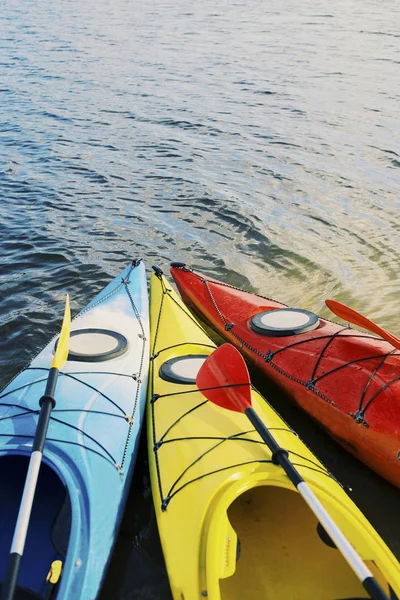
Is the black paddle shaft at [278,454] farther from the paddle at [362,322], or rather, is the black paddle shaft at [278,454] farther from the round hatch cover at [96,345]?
the round hatch cover at [96,345]

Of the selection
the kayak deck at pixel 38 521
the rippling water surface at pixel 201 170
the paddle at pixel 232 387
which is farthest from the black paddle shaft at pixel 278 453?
the rippling water surface at pixel 201 170

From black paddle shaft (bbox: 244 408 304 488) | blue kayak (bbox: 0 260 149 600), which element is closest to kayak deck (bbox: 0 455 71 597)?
blue kayak (bbox: 0 260 149 600)

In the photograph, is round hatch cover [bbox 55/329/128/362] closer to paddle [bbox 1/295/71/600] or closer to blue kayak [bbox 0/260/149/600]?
blue kayak [bbox 0/260/149/600]

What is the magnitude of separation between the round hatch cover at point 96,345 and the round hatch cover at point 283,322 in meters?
1.07

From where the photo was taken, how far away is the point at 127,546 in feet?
10.3

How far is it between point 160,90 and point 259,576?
36.2ft

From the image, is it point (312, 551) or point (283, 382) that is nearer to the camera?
point (312, 551)

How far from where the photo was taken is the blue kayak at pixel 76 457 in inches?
110

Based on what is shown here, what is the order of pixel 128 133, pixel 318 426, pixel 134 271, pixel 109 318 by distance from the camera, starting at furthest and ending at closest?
pixel 128 133 → pixel 134 271 → pixel 109 318 → pixel 318 426

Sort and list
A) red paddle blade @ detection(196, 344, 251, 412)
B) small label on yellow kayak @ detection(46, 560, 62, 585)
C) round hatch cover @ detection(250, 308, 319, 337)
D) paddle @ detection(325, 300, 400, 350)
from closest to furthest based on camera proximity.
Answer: small label on yellow kayak @ detection(46, 560, 62, 585) → red paddle blade @ detection(196, 344, 251, 412) → paddle @ detection(325, 300, 400, 350) → round hatch cover @ detection(250, 308, 319, 337)

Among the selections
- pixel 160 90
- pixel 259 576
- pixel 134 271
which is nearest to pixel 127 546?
pixel 259 576

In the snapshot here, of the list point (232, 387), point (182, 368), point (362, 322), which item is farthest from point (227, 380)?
point (362, 322)

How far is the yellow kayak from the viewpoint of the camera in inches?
104

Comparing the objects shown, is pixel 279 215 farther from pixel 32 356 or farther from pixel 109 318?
pixel 32 356
